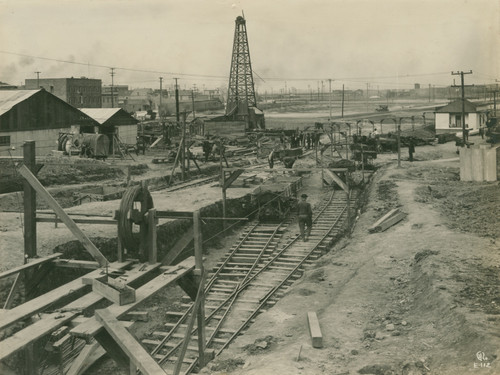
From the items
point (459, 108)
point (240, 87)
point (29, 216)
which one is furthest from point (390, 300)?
point (240, 87)

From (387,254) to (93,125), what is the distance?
946 inches

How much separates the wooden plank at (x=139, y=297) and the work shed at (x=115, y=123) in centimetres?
2638

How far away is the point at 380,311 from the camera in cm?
993

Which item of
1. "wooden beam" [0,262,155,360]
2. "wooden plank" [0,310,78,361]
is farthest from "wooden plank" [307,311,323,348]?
"wooden plank" [0,310,78,361]

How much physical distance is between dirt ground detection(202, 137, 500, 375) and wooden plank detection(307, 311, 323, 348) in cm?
15

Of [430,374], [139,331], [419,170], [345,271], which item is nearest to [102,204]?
[139,331]

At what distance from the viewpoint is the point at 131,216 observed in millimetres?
7480

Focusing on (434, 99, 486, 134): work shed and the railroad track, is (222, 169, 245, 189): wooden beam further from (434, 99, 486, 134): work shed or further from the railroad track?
(434, 99, 486, 134): work shed

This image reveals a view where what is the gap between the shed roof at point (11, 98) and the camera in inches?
1011

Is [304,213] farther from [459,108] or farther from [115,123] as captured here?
[459,108]

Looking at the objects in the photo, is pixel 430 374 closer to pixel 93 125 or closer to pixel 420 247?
pixel 420 247

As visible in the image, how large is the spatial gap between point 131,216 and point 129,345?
8.73 ft

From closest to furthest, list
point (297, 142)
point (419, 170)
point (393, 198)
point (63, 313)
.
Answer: point (63, 313)
point (393, 198)
point (419, 170)
point (297, 142)

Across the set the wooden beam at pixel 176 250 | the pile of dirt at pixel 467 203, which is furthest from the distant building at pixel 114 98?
the wooden beam at pixel 176 250
